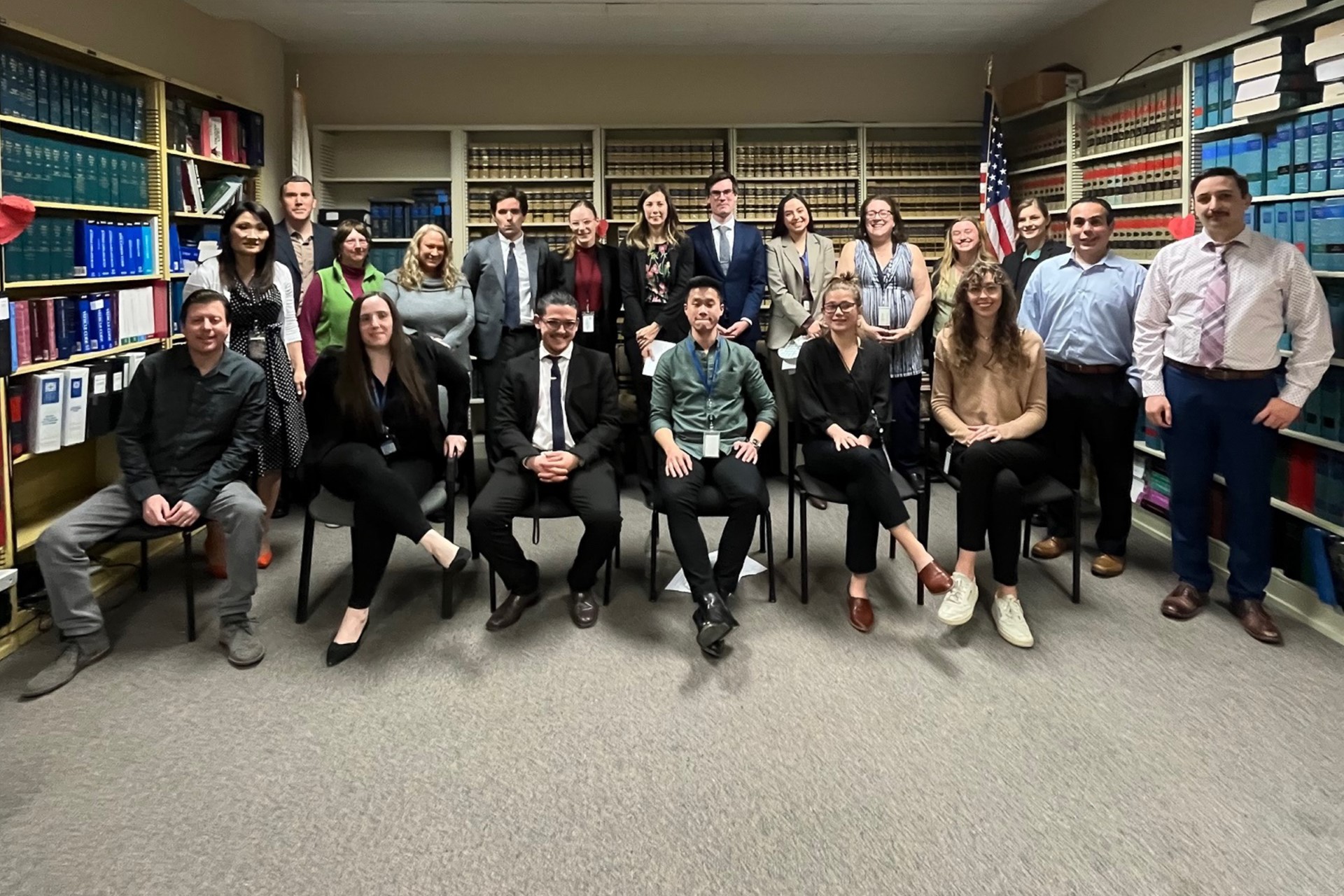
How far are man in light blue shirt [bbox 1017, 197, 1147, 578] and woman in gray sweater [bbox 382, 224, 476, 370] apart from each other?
9.19 ft

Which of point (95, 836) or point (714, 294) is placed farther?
point (714, 294)

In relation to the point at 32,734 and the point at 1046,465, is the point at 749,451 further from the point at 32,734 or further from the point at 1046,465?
the point at 32,734

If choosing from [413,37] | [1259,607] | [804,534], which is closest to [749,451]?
[804,534]

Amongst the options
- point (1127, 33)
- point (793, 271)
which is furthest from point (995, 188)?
point (793, 271)

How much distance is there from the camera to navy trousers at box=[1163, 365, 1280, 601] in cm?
328

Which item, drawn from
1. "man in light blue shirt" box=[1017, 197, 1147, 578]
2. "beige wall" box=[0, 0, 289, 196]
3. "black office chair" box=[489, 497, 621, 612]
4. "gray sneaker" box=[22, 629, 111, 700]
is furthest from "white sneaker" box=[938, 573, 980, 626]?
"beige wall" box=[0, 0, 289, 196]

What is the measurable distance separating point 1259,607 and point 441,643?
3030mm

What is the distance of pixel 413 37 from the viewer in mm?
6297

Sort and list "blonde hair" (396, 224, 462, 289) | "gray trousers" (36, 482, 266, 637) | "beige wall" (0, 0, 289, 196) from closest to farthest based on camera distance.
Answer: "gray trousers" (36, 482, 266, 637)
"beige wall" (0, 0, 289, 196)
"blonde hair" (396, 224, 462, 289)

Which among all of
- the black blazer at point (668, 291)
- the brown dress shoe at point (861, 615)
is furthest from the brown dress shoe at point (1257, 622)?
the black blazer at point (668, 291)

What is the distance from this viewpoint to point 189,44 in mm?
5406

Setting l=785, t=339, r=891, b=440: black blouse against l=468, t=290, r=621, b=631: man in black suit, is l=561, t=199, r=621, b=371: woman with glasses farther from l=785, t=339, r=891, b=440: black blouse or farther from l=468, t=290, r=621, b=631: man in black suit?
l=785, t=339, r=891, b=440: black blouse

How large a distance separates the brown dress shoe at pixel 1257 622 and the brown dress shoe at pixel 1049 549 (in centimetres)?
79

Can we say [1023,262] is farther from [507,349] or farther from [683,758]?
[683,758]
